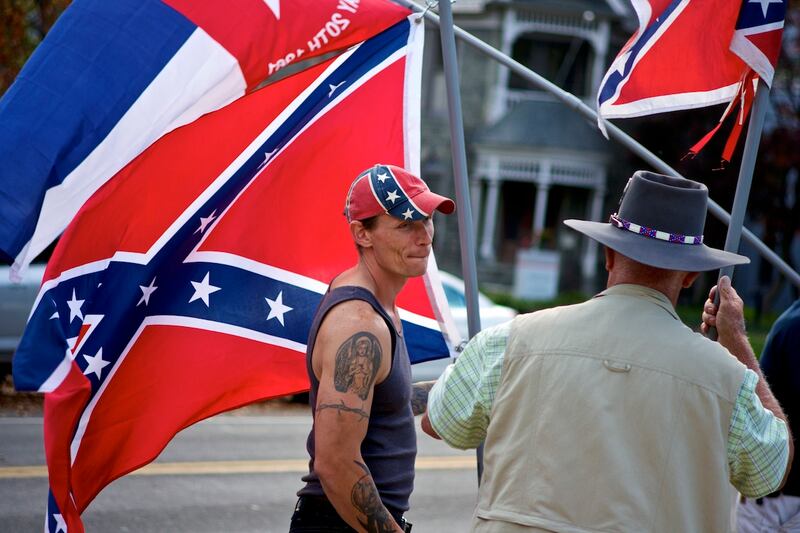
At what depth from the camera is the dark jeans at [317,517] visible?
10.8 feet

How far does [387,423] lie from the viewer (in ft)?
10.9

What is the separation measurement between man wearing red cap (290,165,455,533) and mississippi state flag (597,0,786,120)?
910mm

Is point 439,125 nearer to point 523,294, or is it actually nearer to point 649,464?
point 523,294

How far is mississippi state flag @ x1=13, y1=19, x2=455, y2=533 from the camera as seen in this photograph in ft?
13.1

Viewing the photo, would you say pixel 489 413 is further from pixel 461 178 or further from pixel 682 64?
pixel 682 64

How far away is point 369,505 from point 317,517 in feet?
0.77

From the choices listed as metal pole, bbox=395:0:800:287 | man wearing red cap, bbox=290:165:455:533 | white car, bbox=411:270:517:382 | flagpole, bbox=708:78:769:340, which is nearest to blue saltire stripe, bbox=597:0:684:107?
metal pole, bbox=395:0:800:287

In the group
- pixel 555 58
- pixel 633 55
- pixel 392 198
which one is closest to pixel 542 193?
pixel 555 58

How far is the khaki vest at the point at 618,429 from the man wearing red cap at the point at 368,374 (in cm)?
50

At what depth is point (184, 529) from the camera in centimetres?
714

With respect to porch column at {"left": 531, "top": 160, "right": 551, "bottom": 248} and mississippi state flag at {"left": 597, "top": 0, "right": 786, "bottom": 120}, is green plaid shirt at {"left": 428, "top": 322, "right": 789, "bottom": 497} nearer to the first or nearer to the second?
mississippi state flag at {"left": 597, "top": 0, "right": 786, "bottom": 120}

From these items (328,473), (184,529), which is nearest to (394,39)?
(328,473)

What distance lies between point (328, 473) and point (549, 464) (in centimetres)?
70

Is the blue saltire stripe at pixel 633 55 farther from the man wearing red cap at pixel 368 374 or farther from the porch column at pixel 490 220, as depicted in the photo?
the porch column at pixel 490 220
